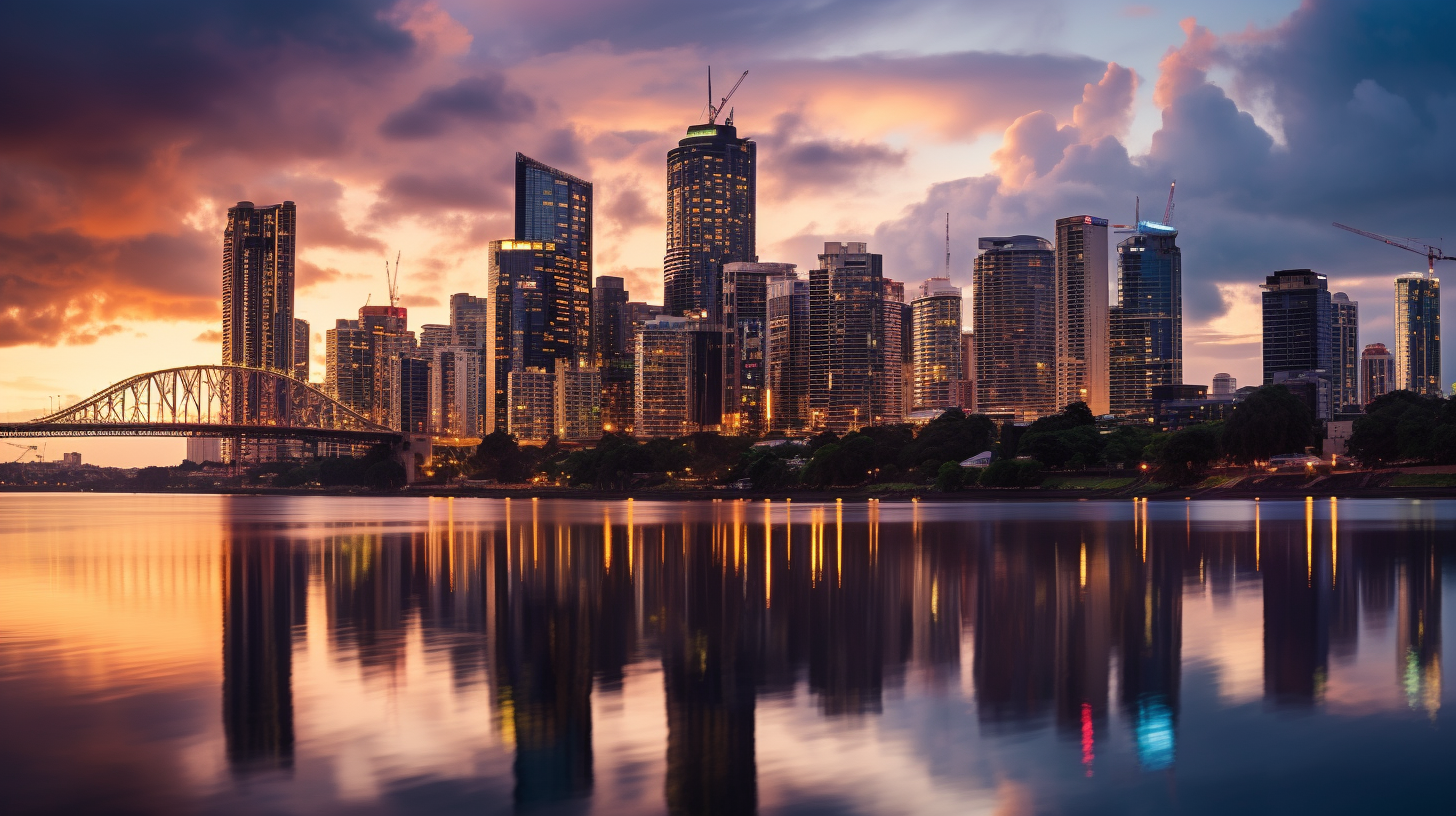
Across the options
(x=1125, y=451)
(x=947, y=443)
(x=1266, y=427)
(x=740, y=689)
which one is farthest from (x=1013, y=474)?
(x=740, y=689)

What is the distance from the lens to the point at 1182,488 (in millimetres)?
117938

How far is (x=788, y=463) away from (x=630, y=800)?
171 m

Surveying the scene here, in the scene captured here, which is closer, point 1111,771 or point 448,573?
point 1111,771

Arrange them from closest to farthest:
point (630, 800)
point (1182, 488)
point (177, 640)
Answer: point (630, 800) < point (177, 640) < point (1182, 488)

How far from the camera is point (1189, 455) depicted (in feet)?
381

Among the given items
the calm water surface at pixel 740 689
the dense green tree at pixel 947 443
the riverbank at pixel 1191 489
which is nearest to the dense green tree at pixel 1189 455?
the riverbank at pixel 1191 489

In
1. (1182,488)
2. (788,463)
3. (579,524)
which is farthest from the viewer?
(788,463)

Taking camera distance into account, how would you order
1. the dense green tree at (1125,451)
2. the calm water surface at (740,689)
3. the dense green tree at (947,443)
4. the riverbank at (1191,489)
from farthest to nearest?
the dense green tree at (947,443) → the dense green tree at (1125,451) → the riverbank at (1191,489) → the calm water surface at (740,689)

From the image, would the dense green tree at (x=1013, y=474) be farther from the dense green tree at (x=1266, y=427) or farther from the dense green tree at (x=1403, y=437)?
the dense green tree at (x=1403, y=437)

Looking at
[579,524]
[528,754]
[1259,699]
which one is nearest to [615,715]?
[528,754]

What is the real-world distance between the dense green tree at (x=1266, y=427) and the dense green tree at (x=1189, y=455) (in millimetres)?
1617

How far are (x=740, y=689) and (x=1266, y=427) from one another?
107m

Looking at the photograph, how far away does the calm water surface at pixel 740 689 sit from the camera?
43.9 feet

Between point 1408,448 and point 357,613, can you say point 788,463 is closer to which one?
point 1408,448
